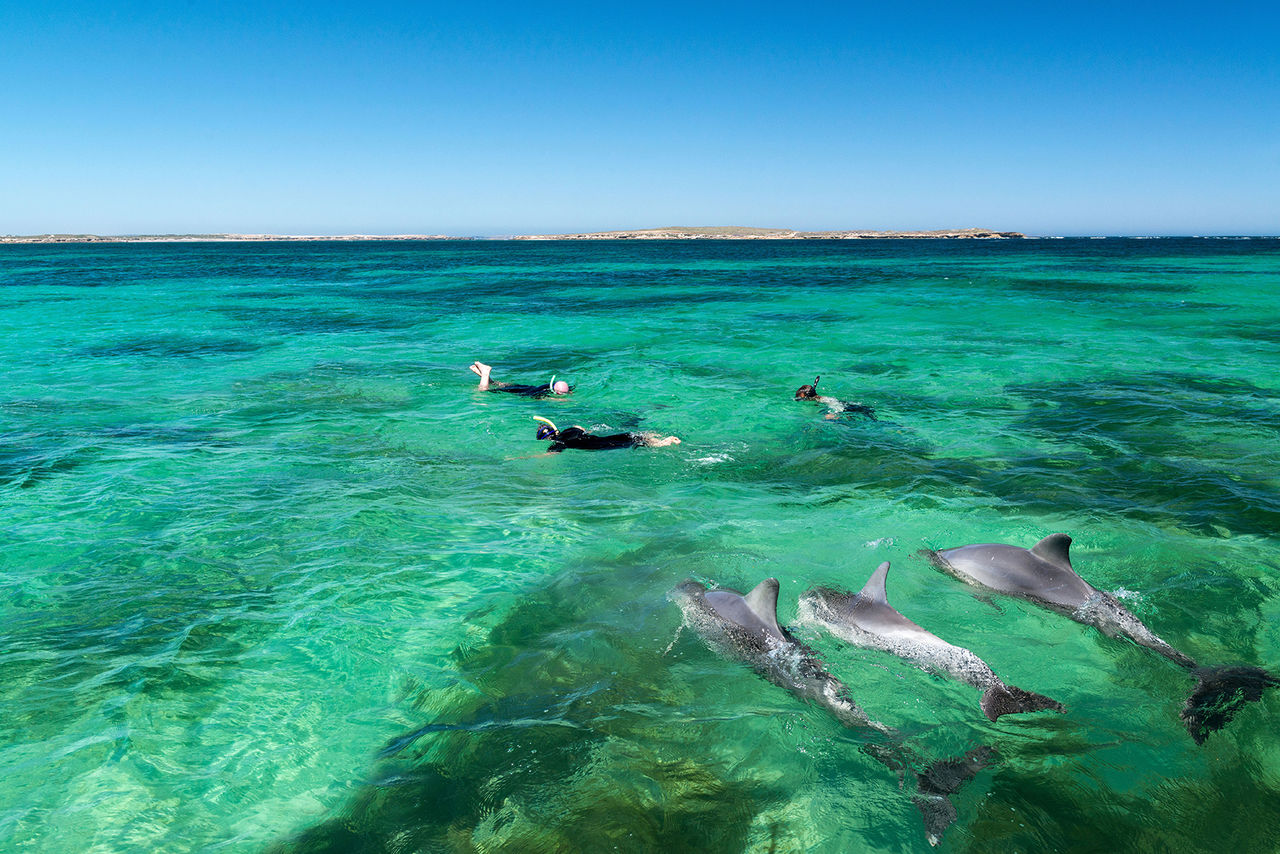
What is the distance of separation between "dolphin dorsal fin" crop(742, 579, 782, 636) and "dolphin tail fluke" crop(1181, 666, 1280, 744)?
3208 millimetres

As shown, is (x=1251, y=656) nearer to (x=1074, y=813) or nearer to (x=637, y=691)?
(x=1074, y=813)

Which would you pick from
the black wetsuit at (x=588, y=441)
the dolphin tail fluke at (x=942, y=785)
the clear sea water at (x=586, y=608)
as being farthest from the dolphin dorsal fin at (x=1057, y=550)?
the black wetsuit at (x=588, y=441)

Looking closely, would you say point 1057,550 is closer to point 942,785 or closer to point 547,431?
point 942,785

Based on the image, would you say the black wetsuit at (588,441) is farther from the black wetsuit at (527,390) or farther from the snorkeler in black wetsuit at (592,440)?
the black wetsuit at (527,390)

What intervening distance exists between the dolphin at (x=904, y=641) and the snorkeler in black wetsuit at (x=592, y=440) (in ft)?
21.2

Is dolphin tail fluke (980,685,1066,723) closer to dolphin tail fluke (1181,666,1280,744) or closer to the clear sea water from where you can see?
the clear sea water

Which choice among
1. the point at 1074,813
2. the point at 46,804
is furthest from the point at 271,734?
the point at 1074,813

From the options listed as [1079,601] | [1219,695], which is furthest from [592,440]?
[1219,695]

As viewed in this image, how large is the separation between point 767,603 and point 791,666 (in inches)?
23.0

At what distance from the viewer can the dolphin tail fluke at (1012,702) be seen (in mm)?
5441

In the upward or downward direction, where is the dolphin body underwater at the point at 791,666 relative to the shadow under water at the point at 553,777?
upward

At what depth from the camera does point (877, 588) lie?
6516 mm

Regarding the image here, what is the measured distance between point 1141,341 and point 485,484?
25449mm

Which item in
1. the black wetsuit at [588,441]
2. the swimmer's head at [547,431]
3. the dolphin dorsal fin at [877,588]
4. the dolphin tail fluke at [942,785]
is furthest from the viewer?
the swimmer's head at [547,431]
